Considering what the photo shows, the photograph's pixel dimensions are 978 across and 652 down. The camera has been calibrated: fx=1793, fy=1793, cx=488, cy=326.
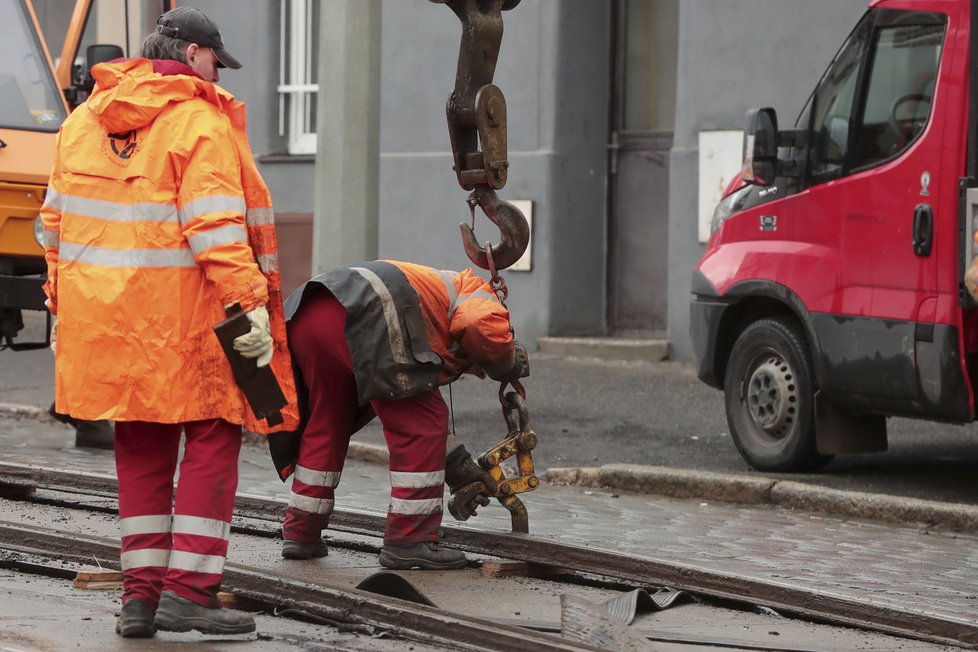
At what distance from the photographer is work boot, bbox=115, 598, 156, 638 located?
546 cm

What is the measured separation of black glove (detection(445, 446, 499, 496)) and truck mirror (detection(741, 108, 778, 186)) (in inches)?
131

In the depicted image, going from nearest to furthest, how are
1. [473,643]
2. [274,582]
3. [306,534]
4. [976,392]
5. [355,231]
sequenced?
1. [473,643]
2. [274,582]
3. [306,534]
4. [976,392]
5. [355,231]

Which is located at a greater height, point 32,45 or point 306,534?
point 32,45

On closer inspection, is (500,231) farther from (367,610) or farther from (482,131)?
(367,610)

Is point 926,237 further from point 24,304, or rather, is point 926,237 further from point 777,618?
point 24,304

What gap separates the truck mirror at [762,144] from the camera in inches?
380

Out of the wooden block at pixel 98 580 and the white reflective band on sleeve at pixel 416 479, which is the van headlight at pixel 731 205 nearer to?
the white reflective band on sleeve at pixel 416 479

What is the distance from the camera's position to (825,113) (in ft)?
31.6

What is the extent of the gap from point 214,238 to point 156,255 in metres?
0.22

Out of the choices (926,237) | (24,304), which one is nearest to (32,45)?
(24,304)

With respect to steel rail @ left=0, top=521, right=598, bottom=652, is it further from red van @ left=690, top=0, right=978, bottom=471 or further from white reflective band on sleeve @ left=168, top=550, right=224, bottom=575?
red van @ left=690, top=0, right=978, bottom=471

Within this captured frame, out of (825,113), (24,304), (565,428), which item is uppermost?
(825,113)

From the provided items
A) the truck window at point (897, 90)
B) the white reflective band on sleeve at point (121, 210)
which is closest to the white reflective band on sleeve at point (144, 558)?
the white reflective band on sleeve at point (121, 210)

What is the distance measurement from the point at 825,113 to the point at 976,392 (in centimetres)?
183
